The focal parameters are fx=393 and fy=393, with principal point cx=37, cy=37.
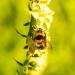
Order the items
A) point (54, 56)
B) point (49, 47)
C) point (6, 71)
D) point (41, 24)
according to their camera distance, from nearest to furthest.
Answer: point (41, 24) < point (49, 47) < point (6, 71) < point (54, 56)

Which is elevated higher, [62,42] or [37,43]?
[37,43]

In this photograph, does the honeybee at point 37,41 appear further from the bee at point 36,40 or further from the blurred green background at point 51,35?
the blurred green background at point 51,35

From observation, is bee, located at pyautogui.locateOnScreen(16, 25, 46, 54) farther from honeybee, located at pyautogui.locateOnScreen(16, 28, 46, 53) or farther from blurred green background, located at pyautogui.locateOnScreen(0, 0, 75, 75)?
blurred green background, located at pyautogui.locateOnScreen(0, 0, 75, 75)

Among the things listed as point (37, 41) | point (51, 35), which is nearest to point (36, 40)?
point (37, 41)

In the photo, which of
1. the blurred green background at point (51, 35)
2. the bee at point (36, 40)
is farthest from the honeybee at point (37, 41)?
the blurred green background at point (51, 35)

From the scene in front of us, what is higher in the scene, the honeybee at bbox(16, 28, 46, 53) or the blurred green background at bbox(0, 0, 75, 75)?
the honeybee at bbox(16, 28, 46, 53)

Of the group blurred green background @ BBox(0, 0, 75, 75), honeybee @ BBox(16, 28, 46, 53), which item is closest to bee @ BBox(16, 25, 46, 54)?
honeybee @ BBox(16, 28, 46, 53)

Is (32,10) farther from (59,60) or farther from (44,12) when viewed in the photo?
(59,60)

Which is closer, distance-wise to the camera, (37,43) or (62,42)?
(37,43)

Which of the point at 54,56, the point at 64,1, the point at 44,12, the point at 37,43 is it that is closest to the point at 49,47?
the point at 37,43
